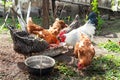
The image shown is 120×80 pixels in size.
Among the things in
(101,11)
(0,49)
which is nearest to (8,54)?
(0,49)

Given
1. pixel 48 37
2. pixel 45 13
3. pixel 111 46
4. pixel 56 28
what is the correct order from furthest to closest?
pixel 45 13, pixel 111 46, pixel 56 28, pixel 48 37

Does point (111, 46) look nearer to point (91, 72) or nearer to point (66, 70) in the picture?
point (91, 72)

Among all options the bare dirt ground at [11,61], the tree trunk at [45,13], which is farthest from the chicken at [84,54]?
the tree trunk at [45,13]

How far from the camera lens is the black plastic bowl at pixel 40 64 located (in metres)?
6.27

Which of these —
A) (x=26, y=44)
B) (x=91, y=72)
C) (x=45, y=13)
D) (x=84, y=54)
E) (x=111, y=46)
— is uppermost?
(x=45, y=13)

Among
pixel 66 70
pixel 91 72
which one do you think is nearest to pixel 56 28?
pixel 66 70

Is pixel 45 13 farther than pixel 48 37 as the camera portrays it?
Yes

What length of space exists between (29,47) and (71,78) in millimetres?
1232

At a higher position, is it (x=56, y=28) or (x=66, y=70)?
(x=56, y=28)

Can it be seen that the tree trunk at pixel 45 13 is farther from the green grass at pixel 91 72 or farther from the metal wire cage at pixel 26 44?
the green grass at pixel 91 72

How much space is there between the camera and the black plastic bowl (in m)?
6.27

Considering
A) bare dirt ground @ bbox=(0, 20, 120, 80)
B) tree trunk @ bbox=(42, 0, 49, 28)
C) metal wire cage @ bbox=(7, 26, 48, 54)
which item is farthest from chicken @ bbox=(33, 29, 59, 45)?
tree trunk @ bbox=(42, 0, 49, 28)

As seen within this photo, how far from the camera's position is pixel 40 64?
6707mm

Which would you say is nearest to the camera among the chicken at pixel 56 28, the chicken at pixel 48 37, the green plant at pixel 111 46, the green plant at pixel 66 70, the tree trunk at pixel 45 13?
the green plant at pixel 66 70
